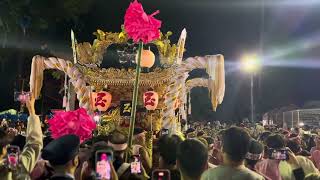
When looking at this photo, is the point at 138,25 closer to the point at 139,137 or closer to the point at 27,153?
the point at 139,137

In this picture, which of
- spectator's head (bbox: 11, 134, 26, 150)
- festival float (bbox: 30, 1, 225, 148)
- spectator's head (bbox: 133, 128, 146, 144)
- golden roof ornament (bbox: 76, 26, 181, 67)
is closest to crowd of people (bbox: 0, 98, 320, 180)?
spectator's head (bbox: 11, 134, 26, 150)

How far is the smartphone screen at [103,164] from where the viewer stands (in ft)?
12.0

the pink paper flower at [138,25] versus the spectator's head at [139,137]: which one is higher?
the pink paper flower at [138,25]

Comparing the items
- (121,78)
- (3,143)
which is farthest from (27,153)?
(121,78)

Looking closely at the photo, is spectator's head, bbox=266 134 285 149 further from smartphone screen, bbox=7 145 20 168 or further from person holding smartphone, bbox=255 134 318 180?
smartphone screen, bbox=7 145 20 168

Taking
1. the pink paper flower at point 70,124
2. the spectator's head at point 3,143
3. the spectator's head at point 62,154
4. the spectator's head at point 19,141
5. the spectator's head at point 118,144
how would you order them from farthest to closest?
the spectator's head at point 19,141, the spectator's head at point 118,144, the pink paper flower at point 70,124, the spectator's head at point 3,143, the spectator's head at point 62,154

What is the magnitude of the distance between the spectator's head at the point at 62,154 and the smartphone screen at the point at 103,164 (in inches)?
10.8

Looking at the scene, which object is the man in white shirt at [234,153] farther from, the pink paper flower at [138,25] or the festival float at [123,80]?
the festival float at [123,80]

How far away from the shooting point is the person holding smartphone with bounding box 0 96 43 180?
4.11 meters

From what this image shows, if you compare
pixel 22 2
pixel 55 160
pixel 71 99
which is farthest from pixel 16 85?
pixel 55 160

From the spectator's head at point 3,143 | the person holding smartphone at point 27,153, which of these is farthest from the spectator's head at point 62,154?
the spectator's head at point 3,143

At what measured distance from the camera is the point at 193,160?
4.01m

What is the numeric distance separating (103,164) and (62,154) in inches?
15.8

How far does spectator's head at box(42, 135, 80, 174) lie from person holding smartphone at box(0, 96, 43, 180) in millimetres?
367
